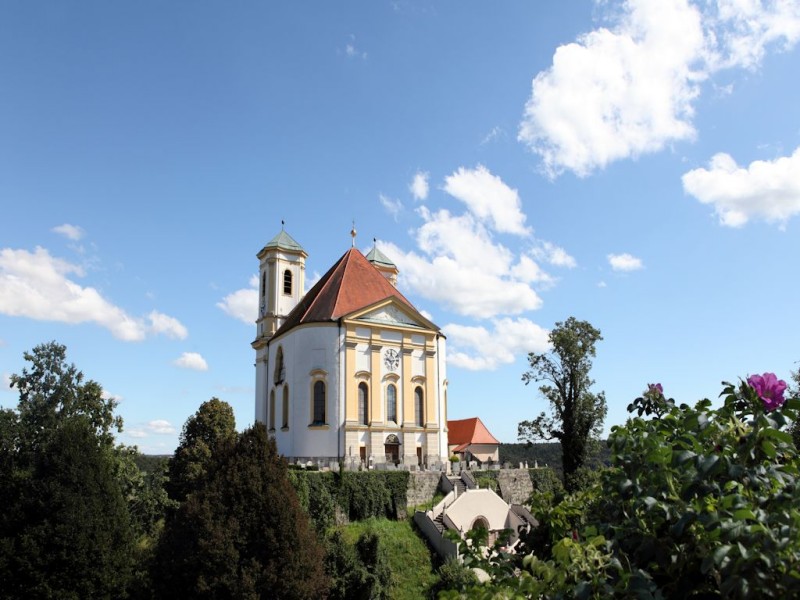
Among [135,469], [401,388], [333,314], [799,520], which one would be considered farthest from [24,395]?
[799,520]

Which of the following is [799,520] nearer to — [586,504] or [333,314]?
[586,504]

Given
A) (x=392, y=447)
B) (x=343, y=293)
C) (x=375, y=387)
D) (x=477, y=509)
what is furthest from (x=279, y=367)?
Answer: (x=477, y=509)

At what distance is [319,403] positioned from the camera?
41.8 meters

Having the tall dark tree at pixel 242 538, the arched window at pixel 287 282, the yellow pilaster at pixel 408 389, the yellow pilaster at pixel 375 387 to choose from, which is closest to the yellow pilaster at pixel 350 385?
the yellow pilaster at pixel 375 387

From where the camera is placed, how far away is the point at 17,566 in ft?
67.5

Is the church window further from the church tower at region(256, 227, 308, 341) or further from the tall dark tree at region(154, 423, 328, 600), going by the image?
the tall dark tree at region(154, 423, 328, 600)

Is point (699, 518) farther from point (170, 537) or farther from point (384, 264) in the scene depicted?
point (384, 264)

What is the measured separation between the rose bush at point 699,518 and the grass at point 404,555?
2473 cm

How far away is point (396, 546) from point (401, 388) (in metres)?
13.3

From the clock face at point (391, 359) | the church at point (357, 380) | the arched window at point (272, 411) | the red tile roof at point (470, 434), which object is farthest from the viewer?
the red tile roof at point (470, 434)

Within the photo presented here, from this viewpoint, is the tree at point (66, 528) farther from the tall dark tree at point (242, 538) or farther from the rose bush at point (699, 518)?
the rose bush at point (699, 518)

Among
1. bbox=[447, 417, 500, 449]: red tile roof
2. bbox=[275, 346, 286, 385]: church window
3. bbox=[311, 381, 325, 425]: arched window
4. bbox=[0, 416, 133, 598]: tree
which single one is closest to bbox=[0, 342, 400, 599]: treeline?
bbox=[0, 416, 133, 598]: tree

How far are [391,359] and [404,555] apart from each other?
49.0 ft

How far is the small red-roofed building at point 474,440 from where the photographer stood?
62.5m
